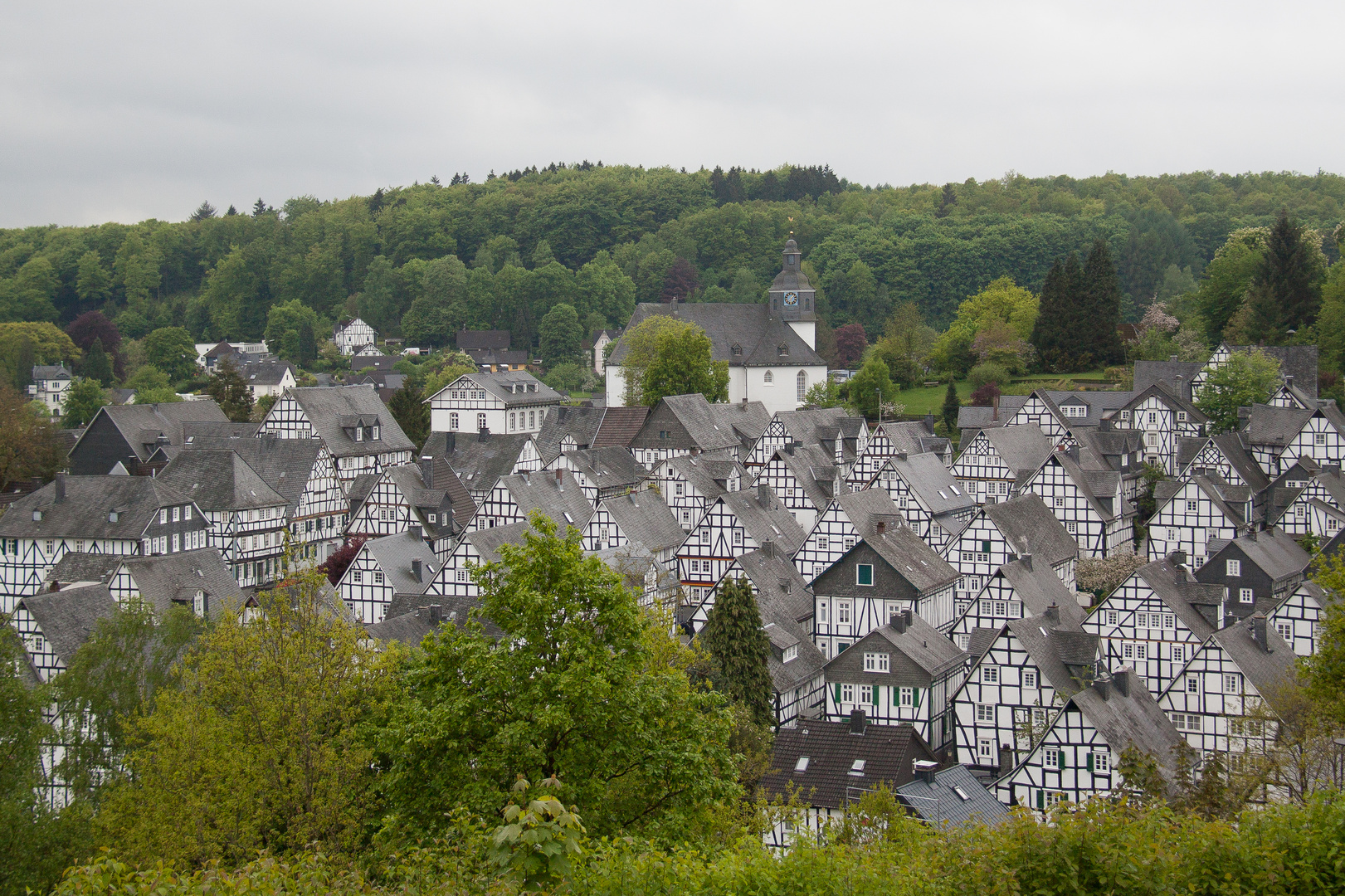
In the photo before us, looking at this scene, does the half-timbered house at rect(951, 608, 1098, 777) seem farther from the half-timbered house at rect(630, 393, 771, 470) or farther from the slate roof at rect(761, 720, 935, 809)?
the half-timbered house at rect(630, 393, 771, 470)

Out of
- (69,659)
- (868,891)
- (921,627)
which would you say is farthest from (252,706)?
(921,627)

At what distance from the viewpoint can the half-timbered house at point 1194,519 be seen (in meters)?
52.5

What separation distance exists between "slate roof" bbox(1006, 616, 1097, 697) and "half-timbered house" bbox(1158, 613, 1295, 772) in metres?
1.20

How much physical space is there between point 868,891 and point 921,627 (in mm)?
26977

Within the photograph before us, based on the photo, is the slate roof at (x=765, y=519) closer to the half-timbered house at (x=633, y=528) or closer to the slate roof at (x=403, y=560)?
the half-timbered house at (x=633, y=528)

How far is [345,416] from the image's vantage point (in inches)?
2788

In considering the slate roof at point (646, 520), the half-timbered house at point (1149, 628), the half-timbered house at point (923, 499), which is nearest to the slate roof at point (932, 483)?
the half-timbered house at point (923, 499)

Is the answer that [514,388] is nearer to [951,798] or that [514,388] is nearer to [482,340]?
[951,798]

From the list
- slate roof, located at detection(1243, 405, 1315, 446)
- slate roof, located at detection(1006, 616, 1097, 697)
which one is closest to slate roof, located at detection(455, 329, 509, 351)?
slate roof, located at detection(1243, 405, 1315, 446)

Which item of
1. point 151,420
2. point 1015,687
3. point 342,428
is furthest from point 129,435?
point 1015,687

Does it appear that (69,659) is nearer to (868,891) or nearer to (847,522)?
(847,522)

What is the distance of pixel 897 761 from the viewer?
3148cm

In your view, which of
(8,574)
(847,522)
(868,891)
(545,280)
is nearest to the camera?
(868,891)

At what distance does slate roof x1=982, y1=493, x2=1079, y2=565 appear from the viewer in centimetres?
4912
